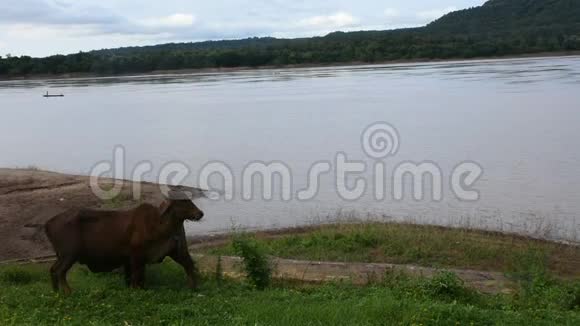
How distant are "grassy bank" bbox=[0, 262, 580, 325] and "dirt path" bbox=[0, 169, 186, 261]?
544cm

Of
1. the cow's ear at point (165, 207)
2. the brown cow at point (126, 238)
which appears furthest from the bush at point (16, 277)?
the cow's ear at point (165, 207)

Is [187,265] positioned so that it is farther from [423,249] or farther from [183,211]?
[423,249]

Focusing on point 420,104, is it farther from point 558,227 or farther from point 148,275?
point 148,275

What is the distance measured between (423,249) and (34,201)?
33.4 ft

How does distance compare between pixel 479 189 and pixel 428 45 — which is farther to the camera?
pixel 428 45

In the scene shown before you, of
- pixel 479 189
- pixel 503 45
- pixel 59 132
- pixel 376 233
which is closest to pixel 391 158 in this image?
pixel 479 189

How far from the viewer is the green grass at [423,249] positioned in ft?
40.7

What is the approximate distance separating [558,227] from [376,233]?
450cm

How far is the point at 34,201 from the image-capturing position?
60.4 feet

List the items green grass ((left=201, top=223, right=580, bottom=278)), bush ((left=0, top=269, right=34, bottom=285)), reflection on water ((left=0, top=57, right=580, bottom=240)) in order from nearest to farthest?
bush ((left=0, top=269, right=34, bottom=285)), green grass ((left=201, top=223, right=580, bottom=278)), reflection on water ((left=0, top=57, right=580, bottom=240))

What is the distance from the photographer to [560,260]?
42.1ft

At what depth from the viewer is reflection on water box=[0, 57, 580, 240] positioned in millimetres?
18344

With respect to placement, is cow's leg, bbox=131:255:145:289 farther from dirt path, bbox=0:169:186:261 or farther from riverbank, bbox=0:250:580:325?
dirt path, bbox=0:169:186:261

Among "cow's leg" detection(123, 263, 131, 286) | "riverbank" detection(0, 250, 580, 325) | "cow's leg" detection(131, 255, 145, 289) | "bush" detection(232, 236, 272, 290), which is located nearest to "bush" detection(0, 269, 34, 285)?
"riverbank" detection(0, 250, 580, 325)
